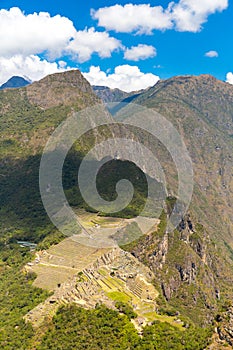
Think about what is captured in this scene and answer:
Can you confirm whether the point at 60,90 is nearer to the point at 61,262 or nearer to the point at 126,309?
the point at 61,262

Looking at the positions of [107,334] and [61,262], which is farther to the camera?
[61,262]

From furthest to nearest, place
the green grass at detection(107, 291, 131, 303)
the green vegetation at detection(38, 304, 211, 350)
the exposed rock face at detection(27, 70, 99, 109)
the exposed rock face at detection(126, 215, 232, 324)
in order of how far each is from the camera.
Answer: the exposed rock face at detection(27, 70, 99, 109), the exposed rock face at detection(126, 215, 232, 324), the green grass at detection(107, 291, 131, 303), the green vegetation at detection(38, 304, 211, 350)

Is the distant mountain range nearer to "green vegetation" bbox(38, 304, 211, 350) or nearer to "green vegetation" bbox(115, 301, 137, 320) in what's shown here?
"green vegetation" bbox(38, 304, 211, 350)

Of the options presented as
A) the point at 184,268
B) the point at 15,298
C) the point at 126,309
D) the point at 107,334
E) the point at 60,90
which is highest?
the point at 60,90

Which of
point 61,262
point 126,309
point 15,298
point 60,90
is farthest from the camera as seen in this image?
point 60,90

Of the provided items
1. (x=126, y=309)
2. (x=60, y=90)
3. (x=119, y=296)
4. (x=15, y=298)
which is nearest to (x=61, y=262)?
(x=15, y=298)

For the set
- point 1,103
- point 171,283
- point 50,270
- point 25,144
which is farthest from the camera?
point 1,103

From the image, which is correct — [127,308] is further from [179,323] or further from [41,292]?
[41,292]

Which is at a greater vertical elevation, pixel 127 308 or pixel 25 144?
pixel 25 144

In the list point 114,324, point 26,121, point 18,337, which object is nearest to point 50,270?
point 18,337

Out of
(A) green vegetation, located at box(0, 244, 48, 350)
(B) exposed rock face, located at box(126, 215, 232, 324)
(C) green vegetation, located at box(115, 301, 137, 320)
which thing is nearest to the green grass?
(C) green vegetation, located at box(115, 301, 137, 320)

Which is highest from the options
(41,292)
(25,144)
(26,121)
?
(26,121)
